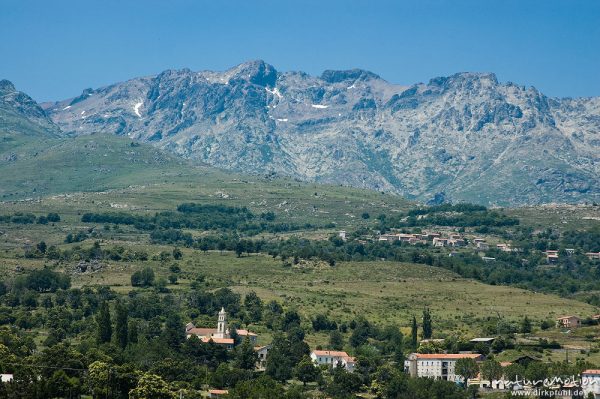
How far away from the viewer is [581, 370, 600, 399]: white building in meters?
116

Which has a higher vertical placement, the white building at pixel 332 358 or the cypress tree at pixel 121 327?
the cypress tree at pixel 121 327

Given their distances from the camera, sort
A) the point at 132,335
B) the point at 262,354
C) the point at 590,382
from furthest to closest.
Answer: the point at 262,354 < the point at 132,335 < the point at 590,382

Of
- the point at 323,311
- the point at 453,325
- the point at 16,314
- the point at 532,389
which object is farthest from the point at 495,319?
the point at 16,314

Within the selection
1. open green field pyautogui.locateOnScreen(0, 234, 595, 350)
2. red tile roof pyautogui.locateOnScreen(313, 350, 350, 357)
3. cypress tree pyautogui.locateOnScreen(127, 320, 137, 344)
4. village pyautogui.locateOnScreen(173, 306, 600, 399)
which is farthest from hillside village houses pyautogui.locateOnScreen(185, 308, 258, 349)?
open green field pyautogui.locateOnScreen(0, 234, 595, 350)

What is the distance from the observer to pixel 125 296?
176500 mm

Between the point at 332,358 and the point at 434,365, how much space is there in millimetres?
12277

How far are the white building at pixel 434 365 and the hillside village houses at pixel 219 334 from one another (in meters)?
20.9

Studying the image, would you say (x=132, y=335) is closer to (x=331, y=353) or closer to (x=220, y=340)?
(x=220, y=340)

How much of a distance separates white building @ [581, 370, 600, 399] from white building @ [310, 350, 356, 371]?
27792 mm

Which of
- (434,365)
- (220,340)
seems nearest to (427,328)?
(434,365)

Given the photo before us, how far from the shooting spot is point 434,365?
133250 millimetres

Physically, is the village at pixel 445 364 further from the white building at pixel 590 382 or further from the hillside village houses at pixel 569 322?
the hillside village houses at pixel 569 322

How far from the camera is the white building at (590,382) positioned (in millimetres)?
115688

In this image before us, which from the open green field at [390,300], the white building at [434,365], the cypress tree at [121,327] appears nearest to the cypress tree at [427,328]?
the open green field at [390,300]
